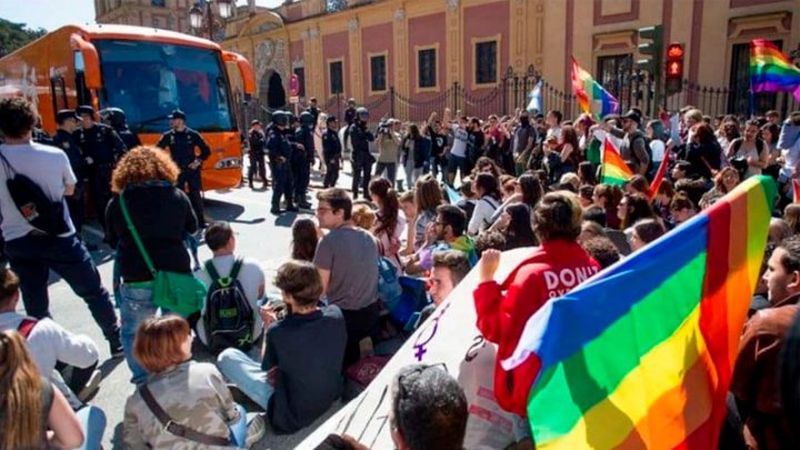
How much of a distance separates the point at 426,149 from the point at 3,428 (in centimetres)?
1119

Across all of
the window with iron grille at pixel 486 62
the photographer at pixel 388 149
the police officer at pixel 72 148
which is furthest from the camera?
the window with iron grille at pixel 486 62

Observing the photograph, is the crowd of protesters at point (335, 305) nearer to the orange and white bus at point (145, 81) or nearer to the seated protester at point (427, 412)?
the seated protester at point (427, 412)

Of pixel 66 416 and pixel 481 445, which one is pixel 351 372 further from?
pixel 66 416

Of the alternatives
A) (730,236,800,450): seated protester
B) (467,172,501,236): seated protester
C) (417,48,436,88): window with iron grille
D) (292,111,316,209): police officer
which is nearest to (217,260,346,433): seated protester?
(730,236,800,450): seated protester

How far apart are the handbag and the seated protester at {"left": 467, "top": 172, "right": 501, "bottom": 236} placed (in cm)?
271

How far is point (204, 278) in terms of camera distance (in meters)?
4.64

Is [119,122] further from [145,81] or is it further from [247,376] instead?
[247,376]

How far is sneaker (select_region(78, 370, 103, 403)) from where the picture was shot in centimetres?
408

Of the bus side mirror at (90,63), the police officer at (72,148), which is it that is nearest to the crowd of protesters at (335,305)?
the police officer at (72,148)

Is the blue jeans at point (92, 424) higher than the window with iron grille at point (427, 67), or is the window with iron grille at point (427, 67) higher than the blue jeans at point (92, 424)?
the window with iron grille at point (427, 67)

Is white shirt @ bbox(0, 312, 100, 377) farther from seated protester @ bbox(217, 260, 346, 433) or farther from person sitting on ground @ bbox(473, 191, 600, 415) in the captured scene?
person sitting on ground @ bbox(473, 191, 600, 415)

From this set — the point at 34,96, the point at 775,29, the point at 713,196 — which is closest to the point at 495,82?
the point at 775,29

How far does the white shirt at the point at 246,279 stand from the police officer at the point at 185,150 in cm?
450

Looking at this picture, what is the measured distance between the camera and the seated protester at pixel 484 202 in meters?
5.91
